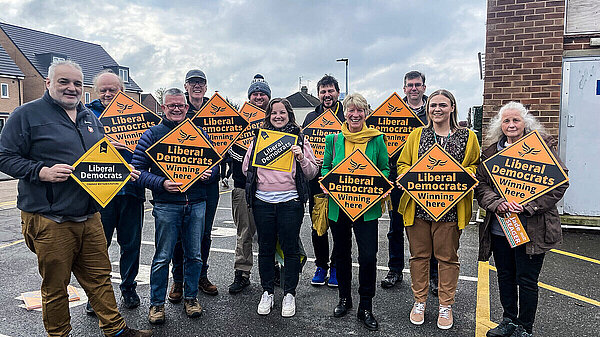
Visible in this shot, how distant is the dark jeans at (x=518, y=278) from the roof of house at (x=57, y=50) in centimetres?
3336

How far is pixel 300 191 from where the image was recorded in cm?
382

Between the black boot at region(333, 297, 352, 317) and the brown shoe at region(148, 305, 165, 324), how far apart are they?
154 centimetres

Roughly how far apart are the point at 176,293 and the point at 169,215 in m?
0.96

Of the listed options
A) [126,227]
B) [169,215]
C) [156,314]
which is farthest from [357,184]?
[126,227]

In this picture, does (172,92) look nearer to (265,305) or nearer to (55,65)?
(55,65)

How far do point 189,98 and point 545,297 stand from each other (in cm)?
424

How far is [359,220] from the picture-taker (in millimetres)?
3619

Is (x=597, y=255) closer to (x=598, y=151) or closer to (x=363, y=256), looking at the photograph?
(x=598, y=151)

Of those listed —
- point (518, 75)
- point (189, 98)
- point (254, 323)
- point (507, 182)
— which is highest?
point (518, 75)

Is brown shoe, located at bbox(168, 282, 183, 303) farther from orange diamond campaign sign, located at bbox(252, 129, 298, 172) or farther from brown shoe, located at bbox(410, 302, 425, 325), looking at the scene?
brown shoe, located at bbox(410, 302, 425, 325)

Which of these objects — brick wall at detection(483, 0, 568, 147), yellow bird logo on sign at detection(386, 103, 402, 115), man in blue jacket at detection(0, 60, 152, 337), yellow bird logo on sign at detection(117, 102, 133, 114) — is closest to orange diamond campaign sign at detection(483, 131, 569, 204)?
yellow bird logo on sign at detection(386, 103, 402, 115)

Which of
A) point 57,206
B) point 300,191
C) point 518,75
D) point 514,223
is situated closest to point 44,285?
point 57,206

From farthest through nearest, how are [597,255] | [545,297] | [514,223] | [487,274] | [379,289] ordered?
[597,255]
[487,274]
[379,289]
[545,297]
[514,223]

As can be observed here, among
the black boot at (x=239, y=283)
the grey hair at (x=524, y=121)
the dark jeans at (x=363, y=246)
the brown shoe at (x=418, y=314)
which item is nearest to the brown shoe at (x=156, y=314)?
the black boot at (x=239, y=283)
